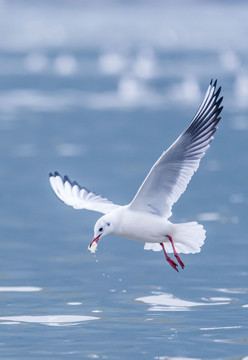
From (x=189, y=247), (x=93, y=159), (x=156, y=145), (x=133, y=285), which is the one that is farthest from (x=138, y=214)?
(x=156, y=145)

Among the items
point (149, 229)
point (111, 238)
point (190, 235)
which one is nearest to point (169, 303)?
point (190, 235)

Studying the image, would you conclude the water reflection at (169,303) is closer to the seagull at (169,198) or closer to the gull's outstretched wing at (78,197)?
the seagull at (169,198)

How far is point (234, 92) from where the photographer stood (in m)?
34.0

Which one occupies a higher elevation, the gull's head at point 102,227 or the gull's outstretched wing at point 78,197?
the gull's outstretched wing at point 78,197

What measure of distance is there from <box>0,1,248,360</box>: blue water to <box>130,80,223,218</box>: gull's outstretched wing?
0.87 metres

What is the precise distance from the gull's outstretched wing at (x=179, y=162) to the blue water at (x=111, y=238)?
87 centimetres

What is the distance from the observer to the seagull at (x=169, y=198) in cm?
951

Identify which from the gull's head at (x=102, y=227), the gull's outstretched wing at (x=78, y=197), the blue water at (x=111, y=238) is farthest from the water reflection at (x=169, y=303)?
the gull's head at (x=102, y=227)

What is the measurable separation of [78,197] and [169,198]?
1.19 m

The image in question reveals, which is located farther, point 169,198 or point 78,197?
point 78,197

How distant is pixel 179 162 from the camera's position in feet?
31.9

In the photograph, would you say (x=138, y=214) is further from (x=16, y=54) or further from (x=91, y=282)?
(x=16, y=54)

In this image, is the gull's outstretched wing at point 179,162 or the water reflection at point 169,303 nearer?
the gull's outstretched wing at point 179,162

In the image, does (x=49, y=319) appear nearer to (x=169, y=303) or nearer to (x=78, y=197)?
(x=169, y=303)
